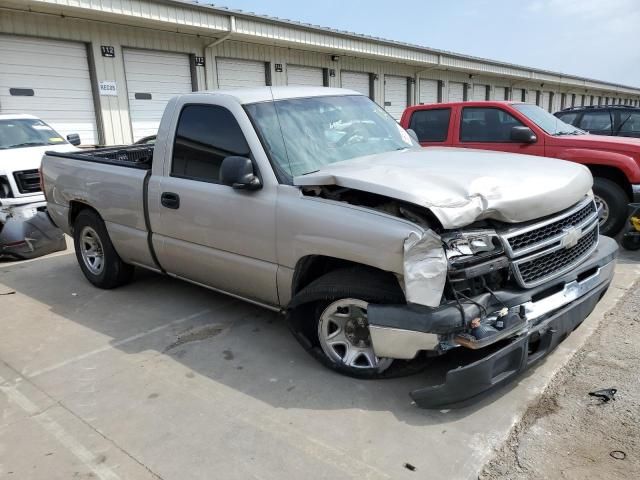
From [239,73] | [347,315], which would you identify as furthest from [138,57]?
[347,315]

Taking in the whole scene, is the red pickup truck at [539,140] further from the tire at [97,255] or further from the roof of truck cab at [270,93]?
the tire at [97,255]

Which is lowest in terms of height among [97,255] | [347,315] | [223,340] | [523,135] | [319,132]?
[223,340]

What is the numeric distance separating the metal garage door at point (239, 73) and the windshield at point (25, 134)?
626 cm

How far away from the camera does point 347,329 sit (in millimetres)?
3369

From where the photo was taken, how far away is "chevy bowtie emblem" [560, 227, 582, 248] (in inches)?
126

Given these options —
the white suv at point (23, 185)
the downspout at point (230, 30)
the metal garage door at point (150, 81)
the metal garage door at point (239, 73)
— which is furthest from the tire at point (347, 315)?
the metal garage door at point (239, 73)

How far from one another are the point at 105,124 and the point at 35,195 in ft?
16.5

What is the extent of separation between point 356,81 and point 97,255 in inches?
618

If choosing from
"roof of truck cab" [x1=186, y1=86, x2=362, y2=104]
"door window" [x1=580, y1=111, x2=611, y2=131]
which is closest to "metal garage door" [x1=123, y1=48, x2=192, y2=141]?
"door window" [x1=580, y1=111, x2=611, y2=131]

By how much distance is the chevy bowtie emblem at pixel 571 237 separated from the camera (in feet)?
10.5

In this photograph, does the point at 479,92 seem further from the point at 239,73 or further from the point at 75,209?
the point at 75,209

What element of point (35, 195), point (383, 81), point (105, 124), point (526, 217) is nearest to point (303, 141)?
point (526, 217)

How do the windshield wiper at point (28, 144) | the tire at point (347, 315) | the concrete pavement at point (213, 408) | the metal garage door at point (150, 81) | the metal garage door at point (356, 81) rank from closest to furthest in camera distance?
the concrete pavement at point (213, 408)
the tire at point (347, 315)
the windshield wiper at point (28, 144)
the metal garage door at point (150, 81)
the metal garage door at point (356, 81)

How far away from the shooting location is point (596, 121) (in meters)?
9.71
